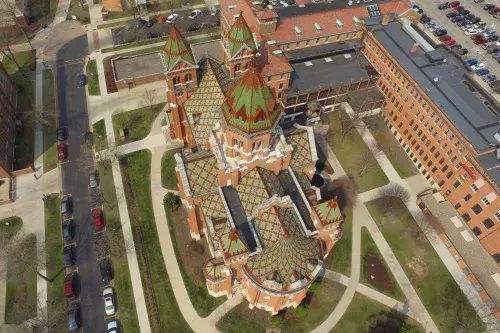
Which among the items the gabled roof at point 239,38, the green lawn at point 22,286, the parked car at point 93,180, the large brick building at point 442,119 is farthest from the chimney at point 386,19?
the green lawn at point 22,286

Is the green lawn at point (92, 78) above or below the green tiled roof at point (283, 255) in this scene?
above

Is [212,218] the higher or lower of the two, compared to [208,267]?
higher

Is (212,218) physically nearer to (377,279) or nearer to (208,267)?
(208,267)

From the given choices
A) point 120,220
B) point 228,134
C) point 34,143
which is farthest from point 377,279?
point 34,143

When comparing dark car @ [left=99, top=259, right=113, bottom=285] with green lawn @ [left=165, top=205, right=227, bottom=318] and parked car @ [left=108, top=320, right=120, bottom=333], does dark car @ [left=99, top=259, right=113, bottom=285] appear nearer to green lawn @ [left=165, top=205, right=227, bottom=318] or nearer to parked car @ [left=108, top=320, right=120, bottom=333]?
→ parked car @ [left=108, top=320, right=120, bottom=333]

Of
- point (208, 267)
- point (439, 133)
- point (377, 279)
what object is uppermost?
point (439, 133)

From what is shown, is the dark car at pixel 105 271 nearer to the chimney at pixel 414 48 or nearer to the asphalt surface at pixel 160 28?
the asphalt surface at pixel 160 28
